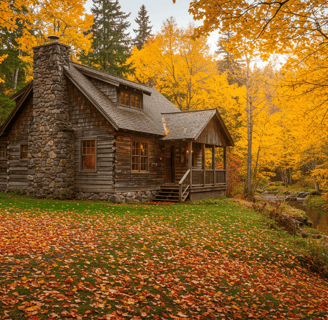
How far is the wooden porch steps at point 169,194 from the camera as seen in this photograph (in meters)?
17.0

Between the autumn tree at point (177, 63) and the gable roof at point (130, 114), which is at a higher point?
the autumn tree at point (177, 63)

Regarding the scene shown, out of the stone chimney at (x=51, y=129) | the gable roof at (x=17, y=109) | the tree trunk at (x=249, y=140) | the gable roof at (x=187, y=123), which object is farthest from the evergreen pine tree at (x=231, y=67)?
the gable roof at (x=17, y=109)

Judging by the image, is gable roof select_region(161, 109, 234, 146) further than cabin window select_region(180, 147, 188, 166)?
No

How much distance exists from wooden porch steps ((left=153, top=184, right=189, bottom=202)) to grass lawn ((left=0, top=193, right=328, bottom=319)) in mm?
6432

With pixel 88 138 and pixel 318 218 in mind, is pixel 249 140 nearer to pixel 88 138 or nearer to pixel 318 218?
pixel 318 218

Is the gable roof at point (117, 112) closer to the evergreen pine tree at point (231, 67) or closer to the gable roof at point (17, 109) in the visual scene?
the gable roof at point (17, 109)

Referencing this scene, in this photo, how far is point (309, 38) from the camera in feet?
23.4

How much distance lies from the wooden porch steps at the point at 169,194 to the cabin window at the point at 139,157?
175cm

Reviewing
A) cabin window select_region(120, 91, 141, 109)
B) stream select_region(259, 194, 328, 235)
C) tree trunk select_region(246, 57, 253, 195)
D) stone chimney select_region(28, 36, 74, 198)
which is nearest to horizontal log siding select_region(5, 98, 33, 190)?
stone chimney select_region(28, 36, 74, 198)

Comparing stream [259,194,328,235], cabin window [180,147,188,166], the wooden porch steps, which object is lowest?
stream [259,194,328,235]

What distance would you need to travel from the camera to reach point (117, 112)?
15.8 m

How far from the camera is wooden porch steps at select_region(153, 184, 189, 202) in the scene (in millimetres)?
17031

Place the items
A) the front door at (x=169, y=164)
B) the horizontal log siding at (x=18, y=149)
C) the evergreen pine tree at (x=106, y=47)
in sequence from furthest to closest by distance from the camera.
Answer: the evergreen pine tree at (x=106, y=47)
the front door at (x=169, y=164)
the horizontal log siding at (x=18, y=149)

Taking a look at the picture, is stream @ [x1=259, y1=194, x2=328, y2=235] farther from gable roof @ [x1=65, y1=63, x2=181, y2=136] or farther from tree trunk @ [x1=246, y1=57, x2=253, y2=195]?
gable roof @ [x1=65, y1=63, x2=181, y2=136]
